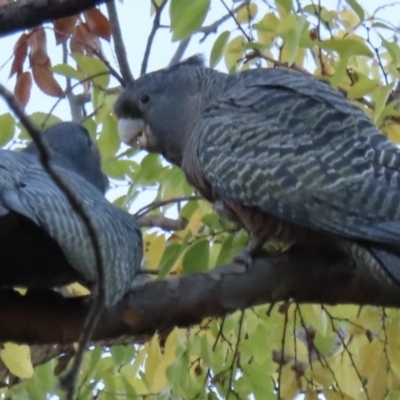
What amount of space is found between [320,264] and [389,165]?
0.37 meters

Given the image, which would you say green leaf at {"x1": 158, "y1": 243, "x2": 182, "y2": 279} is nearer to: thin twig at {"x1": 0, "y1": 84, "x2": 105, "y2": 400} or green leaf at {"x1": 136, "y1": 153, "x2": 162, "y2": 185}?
green leaf at {"x1": 136, "y1": 153, "x2": 162, "y2": 185}

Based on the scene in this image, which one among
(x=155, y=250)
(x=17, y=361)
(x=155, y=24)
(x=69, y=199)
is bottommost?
(x=69, y=199)

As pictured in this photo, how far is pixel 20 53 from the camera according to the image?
307cm

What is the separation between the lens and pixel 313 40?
2.81 meters

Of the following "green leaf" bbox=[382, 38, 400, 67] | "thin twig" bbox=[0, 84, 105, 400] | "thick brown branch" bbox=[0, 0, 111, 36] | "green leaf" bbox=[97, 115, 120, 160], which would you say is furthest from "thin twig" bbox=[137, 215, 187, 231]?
"thin twig" bbox=[0, 84, 105, 400]

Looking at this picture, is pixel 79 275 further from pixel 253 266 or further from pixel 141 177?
pixel 141 177

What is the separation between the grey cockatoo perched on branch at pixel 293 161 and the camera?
247 centimetres

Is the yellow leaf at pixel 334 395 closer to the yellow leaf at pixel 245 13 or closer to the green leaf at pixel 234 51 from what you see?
the green leaf at pixel 234 51

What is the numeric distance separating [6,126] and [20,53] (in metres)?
0.48

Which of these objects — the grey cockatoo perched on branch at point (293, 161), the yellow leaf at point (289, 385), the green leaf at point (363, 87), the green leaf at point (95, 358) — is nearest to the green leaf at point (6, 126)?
the grey cockatoo perched on branch at point (293, 161)

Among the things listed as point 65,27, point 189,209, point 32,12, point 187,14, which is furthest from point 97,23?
point 32,12

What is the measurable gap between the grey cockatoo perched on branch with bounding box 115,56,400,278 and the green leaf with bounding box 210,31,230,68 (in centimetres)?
21

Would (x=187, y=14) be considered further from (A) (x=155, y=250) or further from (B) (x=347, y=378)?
(B) (x=347, y=378)

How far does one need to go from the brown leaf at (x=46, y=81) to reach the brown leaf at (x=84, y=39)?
0.15 m
